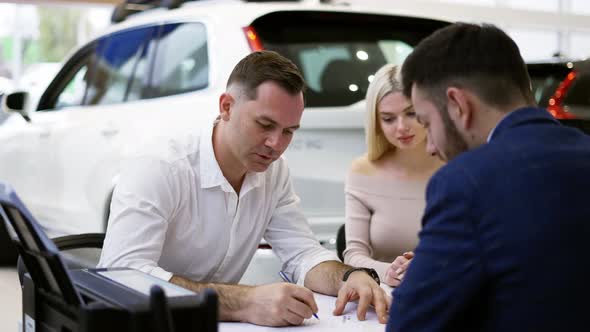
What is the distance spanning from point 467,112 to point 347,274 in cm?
98

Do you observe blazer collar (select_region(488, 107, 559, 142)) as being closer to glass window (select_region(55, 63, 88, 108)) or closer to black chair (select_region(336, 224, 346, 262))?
black chair (select_region(336, 224, 346, 262))

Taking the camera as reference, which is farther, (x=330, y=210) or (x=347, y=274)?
(x=330, y=210)

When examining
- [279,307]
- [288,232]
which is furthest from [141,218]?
[288,232]

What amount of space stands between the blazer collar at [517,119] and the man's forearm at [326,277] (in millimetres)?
1011

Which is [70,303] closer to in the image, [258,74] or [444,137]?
[444,137]

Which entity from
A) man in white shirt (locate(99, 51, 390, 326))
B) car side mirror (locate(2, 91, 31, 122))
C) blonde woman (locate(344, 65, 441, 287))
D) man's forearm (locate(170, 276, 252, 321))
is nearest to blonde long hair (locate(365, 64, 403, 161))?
blonde woman (locate(344, 65, 441, 287))

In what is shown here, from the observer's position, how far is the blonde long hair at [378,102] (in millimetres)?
3363

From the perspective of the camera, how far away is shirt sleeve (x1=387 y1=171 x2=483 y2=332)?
149cm

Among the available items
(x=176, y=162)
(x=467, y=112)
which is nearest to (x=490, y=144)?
(x=467, y=112)

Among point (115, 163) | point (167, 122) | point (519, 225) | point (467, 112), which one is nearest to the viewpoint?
point (519, 225)

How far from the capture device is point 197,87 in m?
4.32

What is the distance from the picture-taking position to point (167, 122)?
14.4 feet

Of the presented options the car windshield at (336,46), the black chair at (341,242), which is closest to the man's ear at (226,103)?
the black chair at (341,242)

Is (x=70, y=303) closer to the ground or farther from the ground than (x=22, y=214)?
closer to the ground
